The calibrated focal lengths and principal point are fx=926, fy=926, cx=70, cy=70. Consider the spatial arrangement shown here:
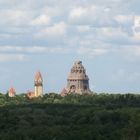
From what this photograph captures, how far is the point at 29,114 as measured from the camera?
141 metres

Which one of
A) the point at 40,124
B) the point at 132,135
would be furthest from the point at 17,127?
the point at 132,135

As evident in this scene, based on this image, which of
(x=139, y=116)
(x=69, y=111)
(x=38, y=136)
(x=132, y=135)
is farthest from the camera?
(x=69, y=111)

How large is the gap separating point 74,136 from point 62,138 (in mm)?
1571

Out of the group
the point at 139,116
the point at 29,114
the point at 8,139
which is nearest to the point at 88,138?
the point at 8,139

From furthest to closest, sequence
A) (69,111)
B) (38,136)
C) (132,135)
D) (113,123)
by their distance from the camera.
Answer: (69,111), (113,123), (38,136), (132,135)

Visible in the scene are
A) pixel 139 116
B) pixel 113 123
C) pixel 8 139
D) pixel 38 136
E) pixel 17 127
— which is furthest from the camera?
pixel 113 123

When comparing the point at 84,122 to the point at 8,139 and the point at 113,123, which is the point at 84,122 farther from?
the point at 8,139

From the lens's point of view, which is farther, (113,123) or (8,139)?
(113,123)

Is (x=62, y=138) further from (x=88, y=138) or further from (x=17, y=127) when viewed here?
(x=17, y=127)

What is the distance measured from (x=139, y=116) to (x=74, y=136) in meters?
19.4

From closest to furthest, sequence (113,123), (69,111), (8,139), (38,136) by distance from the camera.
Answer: (8,139)
(38,136)
(113,123)
(69,111)

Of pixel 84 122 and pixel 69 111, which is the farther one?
pixel 69 111

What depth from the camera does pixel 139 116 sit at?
90.4 metres

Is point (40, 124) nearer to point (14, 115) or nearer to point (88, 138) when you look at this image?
point (14, 115)
